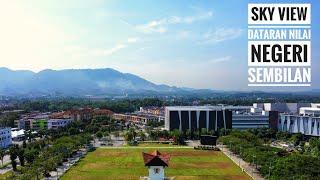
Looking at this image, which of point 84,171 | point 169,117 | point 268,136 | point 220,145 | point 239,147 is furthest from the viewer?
point 169,117

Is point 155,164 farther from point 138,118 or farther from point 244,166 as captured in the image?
point 138,118

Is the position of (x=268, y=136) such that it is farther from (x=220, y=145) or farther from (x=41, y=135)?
(x=41, y=135)

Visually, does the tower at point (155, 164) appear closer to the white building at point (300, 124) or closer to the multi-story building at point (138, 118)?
the white building at point (300, 124)

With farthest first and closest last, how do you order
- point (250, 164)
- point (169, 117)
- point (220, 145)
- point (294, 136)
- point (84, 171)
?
1. point (169, 117)
2. point (294, 136)
3. point (220, 145)
4. point (250, 164)
5. point (84, 171)

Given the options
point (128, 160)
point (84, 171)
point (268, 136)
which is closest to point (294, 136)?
point (268, 136)

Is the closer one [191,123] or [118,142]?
[118,142]

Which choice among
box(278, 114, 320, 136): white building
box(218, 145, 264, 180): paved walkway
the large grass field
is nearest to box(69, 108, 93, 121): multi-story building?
the large grass field

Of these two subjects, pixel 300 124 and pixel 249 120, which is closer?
pixel 300 124

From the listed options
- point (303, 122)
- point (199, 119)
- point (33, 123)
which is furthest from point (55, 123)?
point (303, 122)

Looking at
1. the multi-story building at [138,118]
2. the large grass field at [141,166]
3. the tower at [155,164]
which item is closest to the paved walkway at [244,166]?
the large grass field at [141,166]
